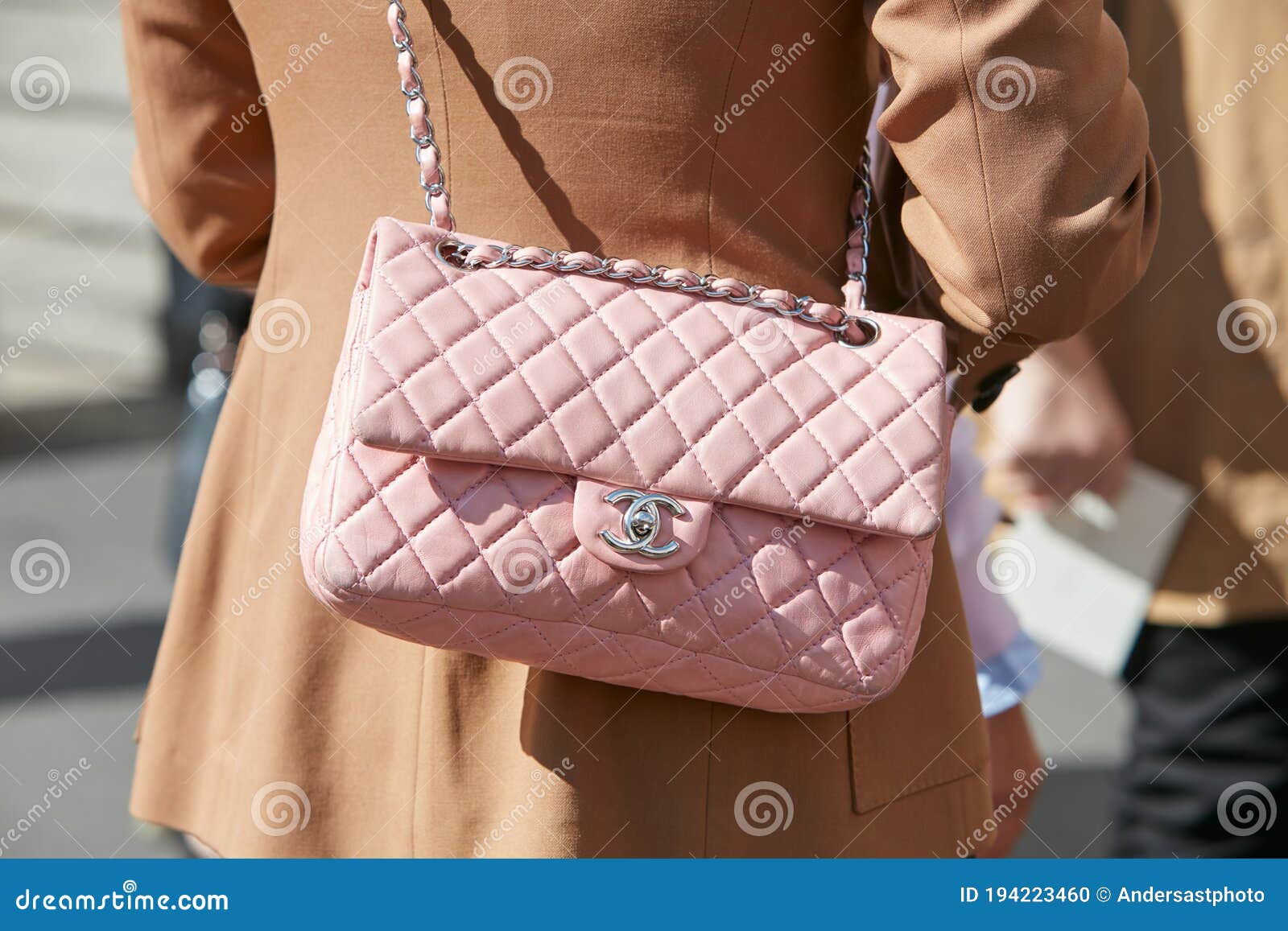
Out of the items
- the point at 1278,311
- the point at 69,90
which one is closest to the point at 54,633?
the point at 69,90

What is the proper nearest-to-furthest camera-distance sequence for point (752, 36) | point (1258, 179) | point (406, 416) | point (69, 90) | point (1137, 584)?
point (406, 416) → point (752, 36) → point (1258, 179) → point (1137, 584) → point (69, 90)

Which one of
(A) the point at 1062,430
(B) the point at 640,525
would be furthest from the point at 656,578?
(A) the point at 1062,430

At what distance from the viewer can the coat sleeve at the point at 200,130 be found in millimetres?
1475

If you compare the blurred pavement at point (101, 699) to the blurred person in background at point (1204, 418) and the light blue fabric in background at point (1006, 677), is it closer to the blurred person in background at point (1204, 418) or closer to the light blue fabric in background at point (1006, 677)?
the blurred person in background at point (1204, 418)

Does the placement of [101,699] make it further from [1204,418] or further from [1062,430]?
[1204,418]

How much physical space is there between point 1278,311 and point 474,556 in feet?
4.38

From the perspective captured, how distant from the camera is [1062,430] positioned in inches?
81.4

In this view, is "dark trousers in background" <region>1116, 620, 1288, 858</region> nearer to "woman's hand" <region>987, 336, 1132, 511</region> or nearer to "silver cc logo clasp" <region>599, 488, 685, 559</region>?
"woman's hand" <region>987, 336, 1132, 511</region>

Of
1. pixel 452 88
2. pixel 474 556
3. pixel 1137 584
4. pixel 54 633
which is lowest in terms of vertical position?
pixel 54 633

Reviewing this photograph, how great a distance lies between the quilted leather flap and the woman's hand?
0.88 meters

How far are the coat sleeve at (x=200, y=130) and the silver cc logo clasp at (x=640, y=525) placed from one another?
0.75m

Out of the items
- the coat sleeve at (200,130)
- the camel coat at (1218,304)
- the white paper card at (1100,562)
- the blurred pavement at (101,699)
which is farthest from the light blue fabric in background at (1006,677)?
the blurred pavement at (101,699)

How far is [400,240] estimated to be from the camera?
116 cm

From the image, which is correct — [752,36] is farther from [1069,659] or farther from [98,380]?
[98,380]
